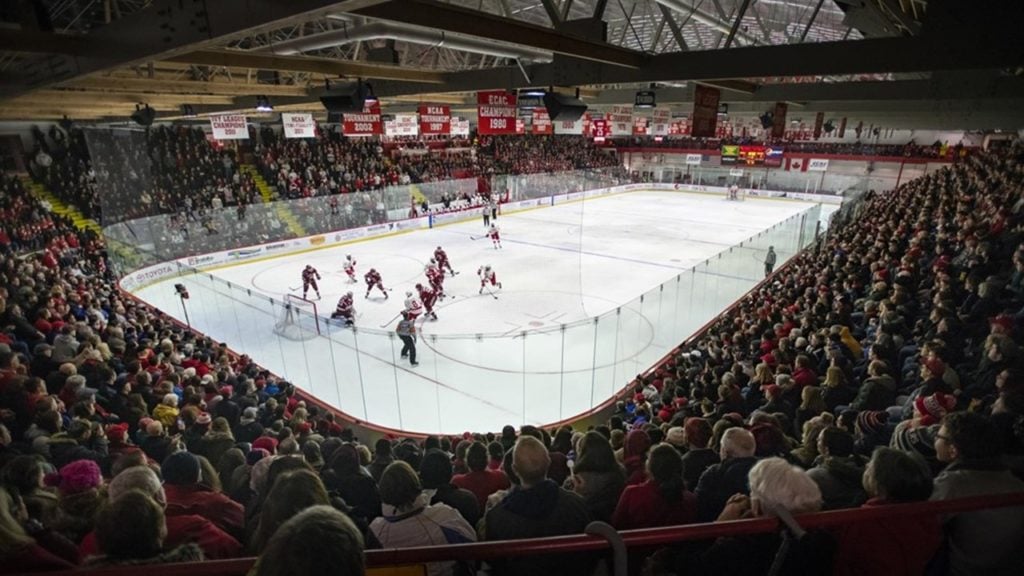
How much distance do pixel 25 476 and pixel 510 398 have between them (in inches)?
250

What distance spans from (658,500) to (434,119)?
12585 mm

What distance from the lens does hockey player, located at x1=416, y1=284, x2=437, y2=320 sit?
40.8ft

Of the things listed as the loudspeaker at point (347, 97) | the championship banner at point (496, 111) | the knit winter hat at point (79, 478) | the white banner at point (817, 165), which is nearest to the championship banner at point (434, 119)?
the championship banner at point (496, 111)

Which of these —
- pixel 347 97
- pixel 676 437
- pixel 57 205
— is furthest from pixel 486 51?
pixel 57 205

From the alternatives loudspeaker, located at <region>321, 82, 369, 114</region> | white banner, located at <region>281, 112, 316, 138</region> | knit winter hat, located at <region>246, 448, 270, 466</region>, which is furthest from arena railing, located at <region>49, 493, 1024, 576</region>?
white banner, located at <region>281, 112, 316, 138</region>

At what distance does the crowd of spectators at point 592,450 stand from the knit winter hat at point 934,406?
0.08 feet

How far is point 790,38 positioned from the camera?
53.7 feet

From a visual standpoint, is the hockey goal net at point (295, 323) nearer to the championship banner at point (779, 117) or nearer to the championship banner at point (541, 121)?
the championship banner at point (541, 121)

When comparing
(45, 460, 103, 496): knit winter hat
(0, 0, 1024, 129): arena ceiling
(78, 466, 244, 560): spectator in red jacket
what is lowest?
(45, 460, 103, 496): knit winter hat

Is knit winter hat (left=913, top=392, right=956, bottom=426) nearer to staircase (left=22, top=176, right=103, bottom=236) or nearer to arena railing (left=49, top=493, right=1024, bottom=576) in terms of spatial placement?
arena railing (left=49, top=493, right=1024, bottom=576)

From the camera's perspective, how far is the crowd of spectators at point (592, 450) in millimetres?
1975

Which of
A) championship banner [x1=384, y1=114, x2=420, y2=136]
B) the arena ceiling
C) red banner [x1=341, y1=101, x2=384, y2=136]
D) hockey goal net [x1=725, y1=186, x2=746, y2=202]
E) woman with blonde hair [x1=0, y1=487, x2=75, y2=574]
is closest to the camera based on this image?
woman with blonde hair [x1=0, y1=487, x2=75, y2=574]

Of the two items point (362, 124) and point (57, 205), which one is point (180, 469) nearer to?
point (362, 124)

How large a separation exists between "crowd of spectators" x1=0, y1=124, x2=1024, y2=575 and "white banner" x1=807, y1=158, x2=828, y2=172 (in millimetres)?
32761
